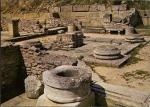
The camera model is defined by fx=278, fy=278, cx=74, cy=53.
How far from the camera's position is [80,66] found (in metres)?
9.48

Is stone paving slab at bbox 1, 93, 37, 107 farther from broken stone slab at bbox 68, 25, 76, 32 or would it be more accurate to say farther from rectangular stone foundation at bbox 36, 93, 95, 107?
broken stone slab at bbox 68, 25, 76, 32

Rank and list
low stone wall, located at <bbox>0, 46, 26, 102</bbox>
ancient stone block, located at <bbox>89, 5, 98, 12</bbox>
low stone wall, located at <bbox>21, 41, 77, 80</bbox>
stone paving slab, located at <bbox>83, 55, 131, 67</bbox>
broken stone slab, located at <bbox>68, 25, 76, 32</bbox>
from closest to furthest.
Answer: low stone wall, located at <bbox>21, 41, 77, 80</bbox> < stone paving slab, located at <bbox>83, 55, 131, 67</bbox> < low stone wall, located at <bbox>0, 46, 26, 102</bbox> < broken stone slab, located at <bbox>68, 25, 76, 32</bbox> < ancient stone block, located at <bbox>89, 5, 98, 12</bbox>

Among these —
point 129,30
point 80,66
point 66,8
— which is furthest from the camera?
point 66,8

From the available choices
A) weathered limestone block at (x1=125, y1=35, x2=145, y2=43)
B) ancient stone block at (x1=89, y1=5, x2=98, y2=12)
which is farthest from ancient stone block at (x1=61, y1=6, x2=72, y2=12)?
weathered limestone block at (x1=125, y1=35, x2=145, y2=43)

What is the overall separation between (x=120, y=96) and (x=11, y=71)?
5.51 m

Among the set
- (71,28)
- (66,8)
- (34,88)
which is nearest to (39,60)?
(34,88)

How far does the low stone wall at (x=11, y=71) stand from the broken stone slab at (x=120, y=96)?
164 inches

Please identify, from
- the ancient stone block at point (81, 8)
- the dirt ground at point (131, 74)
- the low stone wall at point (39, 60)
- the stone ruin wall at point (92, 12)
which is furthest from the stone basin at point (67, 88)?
the ancient stone block at point (81, 8)

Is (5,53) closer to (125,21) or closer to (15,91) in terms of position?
(15,91)

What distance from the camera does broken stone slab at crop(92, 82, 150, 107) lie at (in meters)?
6.31

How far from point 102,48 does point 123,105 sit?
4.57m

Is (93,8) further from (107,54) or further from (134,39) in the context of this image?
(107,54)

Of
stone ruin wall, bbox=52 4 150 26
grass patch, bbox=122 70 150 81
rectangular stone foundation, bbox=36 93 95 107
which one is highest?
stone ruin wall, bbox=52 4 150 26

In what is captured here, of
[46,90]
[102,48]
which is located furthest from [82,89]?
[102,48]
